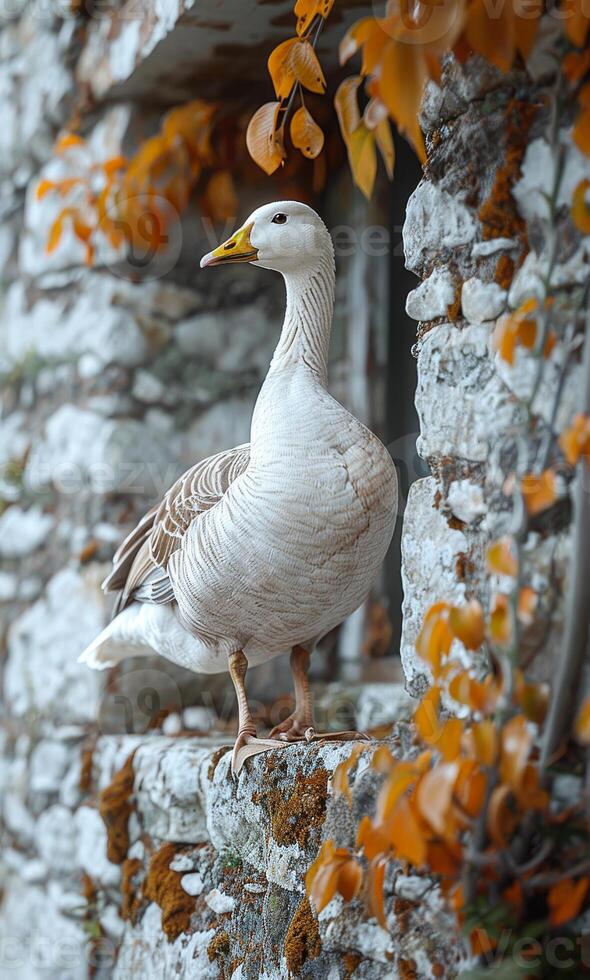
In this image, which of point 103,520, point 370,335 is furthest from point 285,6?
point 103,520

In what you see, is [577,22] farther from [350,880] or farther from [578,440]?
[350,880]

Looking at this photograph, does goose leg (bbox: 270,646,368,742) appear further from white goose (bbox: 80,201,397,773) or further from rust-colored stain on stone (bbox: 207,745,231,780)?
rust-colored stain on stone (bbox: 207,745,231,780)

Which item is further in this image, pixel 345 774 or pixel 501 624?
pixel 345 774

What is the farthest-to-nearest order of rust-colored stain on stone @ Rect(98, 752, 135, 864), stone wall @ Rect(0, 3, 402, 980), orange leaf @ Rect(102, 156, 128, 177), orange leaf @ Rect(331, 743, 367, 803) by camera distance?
1. orange leaf @ Rect(102, 156, 128, 177)
2. stone wall @ Rect(0, 3, 402, 980)
3. rust-colored stain on stone @ Rect(98, 752, 135, 864)
4. orange leaf @ Rect(331, 743, 367, 803)

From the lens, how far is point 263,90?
3.29 m

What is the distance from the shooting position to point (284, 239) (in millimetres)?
2137

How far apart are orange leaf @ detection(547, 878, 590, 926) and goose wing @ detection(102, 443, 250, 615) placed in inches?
41.6

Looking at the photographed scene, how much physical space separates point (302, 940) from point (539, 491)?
88 cm

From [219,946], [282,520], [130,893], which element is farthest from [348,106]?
[130,893]

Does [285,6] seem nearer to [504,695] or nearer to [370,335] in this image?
[370,335]

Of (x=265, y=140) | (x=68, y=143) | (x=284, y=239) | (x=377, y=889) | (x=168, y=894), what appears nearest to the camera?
(x=377, y=889)

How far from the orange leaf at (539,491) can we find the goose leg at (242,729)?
95cm

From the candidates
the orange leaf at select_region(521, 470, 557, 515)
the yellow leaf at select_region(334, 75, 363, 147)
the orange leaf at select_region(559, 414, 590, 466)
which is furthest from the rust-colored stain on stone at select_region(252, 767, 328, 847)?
the yellow leaf at select_region(334, 75, 363, 147)

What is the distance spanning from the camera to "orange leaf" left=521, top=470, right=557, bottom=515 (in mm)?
1277
